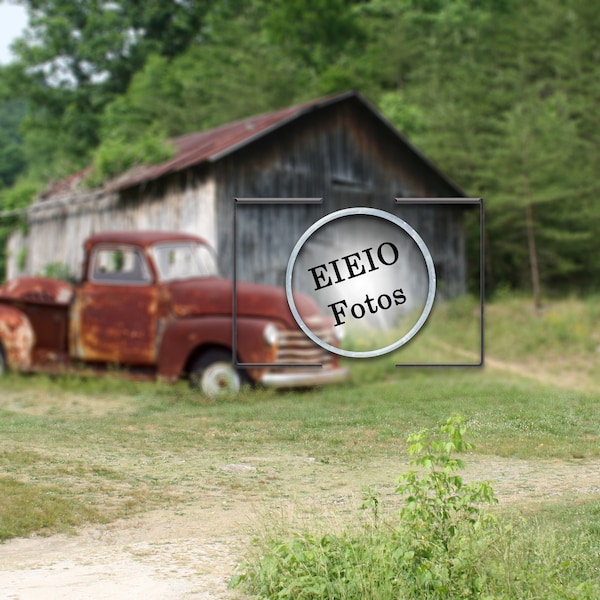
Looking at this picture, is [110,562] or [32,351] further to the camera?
[32,351]

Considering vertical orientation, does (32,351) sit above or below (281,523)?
above

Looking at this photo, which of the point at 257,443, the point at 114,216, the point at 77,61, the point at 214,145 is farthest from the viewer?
the point at 77,61

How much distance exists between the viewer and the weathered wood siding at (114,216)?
1571 cm

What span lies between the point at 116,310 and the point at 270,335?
219cm

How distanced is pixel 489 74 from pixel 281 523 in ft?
91.2

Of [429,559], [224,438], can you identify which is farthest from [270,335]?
[429,559]

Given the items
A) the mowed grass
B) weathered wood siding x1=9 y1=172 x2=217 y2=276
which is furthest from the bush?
weathered wood siding x1=9 y1=172 x2=217 y2=276

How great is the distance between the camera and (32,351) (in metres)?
10.9

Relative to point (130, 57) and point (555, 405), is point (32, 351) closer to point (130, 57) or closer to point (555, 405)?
point (555, 405)

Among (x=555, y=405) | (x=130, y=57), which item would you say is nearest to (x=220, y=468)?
(x=555, y=405)

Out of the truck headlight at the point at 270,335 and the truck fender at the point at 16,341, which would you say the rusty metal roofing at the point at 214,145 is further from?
the truck headlight at the point at 270,335

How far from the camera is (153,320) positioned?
10.3m

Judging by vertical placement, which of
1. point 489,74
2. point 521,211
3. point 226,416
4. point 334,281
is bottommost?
point 226,416

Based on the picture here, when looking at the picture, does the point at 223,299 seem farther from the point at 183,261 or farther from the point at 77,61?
the point at 77,61
